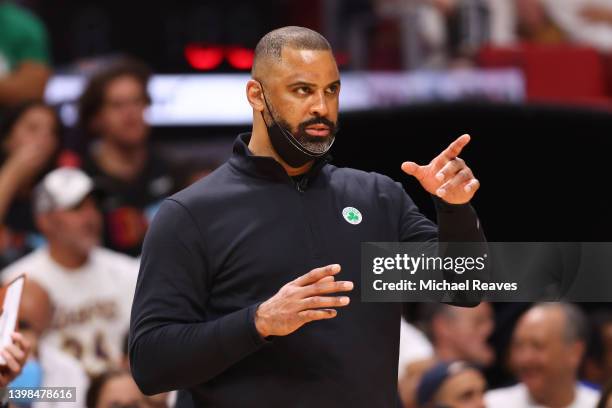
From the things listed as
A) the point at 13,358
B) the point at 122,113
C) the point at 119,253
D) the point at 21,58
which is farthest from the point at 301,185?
the point at 21,58

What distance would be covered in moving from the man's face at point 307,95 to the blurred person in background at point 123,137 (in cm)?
295

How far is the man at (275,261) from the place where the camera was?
2.18 meters

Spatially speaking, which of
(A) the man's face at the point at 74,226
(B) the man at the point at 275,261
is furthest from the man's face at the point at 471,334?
(B) the man at the point at 275,261

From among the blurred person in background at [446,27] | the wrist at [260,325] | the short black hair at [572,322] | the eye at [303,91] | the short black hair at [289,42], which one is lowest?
the wrist at [260,325]

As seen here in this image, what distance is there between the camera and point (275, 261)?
7.36 ft

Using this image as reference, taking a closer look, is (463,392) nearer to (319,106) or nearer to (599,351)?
(599,351)

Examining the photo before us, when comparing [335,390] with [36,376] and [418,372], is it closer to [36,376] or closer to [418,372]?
[36,376]

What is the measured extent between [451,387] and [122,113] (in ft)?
7.03

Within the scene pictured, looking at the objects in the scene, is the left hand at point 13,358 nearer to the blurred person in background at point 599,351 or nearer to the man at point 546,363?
the man at point 546,363

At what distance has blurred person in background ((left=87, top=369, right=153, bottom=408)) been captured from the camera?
3.51 m

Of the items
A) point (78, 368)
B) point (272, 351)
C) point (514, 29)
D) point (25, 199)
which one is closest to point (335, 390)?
point (272, 351)

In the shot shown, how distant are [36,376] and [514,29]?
4.35m

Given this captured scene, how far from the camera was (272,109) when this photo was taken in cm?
230

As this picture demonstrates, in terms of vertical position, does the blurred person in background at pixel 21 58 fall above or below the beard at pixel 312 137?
above
